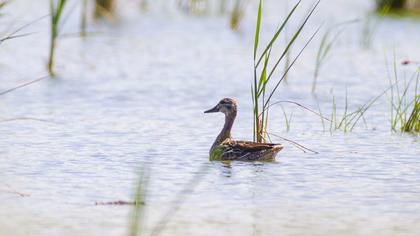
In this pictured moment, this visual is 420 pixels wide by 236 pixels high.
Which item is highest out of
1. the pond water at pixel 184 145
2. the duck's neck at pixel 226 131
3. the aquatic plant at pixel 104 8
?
the aquatic plant at pixel 104 8

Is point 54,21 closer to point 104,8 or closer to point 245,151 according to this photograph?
point 245,151

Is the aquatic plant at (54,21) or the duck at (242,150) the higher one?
the aquatic plant at (54,21)

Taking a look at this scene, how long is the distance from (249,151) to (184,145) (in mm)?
1062

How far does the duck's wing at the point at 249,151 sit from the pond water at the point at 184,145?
0.10 metres

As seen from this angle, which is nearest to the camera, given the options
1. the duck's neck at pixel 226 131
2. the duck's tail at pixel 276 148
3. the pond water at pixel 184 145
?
the pond water at pixel 184 145

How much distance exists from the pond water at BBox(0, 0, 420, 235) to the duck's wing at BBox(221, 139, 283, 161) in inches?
3.9

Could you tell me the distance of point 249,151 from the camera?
28.4 ft

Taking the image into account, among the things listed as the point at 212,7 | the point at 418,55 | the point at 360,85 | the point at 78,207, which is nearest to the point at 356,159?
the point at 78,207

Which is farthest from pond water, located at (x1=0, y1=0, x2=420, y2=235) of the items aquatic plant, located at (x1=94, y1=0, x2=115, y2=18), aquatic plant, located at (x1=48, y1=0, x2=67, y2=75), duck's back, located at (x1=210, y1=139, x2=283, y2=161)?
aquatic plant, located at (x1=94, y1=0, x2=115, y2=18)

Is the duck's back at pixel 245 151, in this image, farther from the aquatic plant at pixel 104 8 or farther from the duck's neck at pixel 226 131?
the aquatic plant at pixel 104 8

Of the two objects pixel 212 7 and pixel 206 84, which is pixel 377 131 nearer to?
pixel 206 84

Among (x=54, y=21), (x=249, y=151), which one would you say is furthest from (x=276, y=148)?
A: (x=54, y=21)

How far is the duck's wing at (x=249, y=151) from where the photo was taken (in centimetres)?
853

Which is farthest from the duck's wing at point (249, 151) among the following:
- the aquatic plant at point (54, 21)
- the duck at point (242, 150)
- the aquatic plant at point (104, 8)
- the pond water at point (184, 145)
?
the aquatic plant at point (104, 8)
